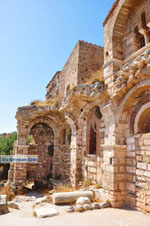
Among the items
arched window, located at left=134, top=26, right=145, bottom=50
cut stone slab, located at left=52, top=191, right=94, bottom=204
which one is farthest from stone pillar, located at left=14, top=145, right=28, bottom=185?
arched window, located at left=134, top=26, right=145, bottom=50

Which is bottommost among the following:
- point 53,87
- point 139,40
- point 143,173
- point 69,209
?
→ point 69,209

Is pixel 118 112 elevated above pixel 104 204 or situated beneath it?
elevated above

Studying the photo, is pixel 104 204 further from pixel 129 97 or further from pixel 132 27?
pixel 132 27

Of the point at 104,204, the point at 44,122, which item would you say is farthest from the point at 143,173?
the point at 44,122

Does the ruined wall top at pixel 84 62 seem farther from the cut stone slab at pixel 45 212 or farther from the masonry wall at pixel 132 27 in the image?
the cut stone slab at pixel 45 212

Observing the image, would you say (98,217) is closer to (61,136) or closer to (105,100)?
(105,100)

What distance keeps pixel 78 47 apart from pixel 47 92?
875 cm

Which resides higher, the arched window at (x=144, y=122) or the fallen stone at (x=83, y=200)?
the arched window at (x=144, y=122)

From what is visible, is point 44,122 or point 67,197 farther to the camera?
point 44,122

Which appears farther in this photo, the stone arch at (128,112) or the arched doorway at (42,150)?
the arched doorway at (42,150)

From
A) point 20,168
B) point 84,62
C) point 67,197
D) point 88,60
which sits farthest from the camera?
point 20,168

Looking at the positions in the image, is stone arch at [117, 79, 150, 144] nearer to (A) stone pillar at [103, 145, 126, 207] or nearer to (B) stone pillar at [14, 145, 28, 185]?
(A) stone pillar at [103, 145, 126, 207]

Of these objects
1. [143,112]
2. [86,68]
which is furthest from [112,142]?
[86,68]

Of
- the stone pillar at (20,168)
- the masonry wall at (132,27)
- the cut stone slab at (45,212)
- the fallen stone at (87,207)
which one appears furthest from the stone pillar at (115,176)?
the stone pillar at (20,168)
